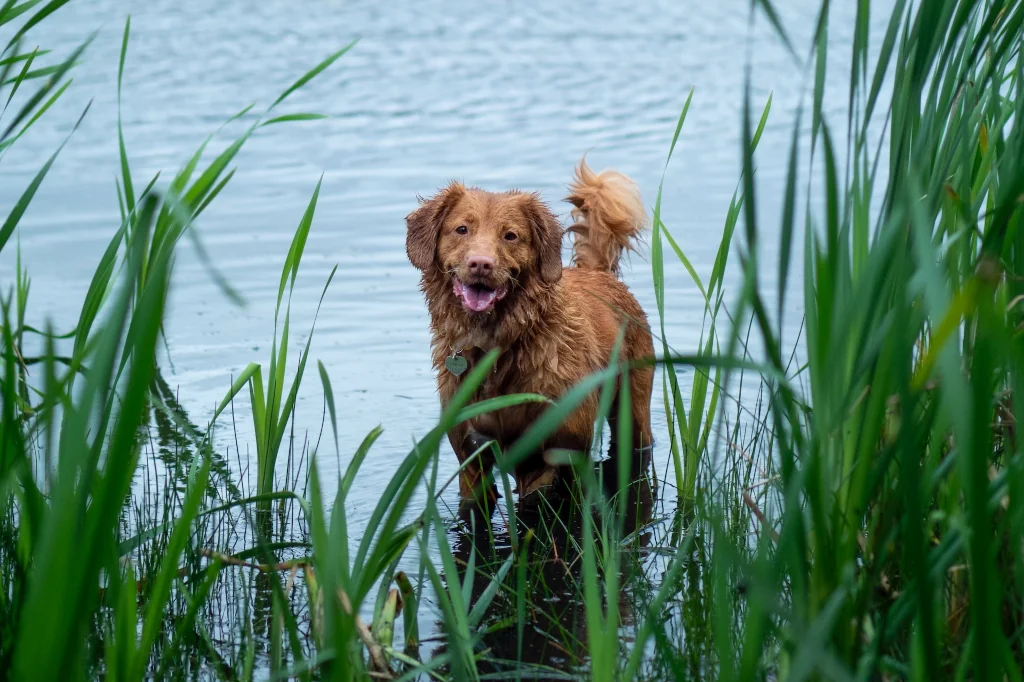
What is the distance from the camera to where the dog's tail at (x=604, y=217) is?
5.29 meters

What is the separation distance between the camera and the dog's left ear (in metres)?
4.46

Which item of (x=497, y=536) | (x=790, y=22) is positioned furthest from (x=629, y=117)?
(x=497, y=536)

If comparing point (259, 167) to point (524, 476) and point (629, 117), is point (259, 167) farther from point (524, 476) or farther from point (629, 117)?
point (524, 476)

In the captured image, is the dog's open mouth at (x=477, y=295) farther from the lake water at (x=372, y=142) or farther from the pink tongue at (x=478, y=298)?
the lake water at (x=372, y=142)

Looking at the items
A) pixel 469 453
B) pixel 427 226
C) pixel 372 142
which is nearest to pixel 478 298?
pixel 427 226

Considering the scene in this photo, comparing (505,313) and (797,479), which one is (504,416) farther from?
(797,479)

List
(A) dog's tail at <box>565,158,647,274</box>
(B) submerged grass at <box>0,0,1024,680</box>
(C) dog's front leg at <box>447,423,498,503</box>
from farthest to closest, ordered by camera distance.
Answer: (A) dog's tail at <box>565,158,647,274</box>
(C) dog's front leg at <box>447,423,498,503</box>
(B) submerged grass at <box>0,0,1024,680</box>

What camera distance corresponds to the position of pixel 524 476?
4625 mm

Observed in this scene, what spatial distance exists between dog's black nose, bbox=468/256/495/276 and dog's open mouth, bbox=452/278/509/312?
11 centimetres

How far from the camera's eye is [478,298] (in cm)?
424

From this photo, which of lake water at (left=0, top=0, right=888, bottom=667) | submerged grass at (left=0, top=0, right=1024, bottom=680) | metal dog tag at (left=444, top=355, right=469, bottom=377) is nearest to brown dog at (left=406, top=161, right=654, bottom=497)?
metal dog tag at (left=444, top=355, right=469, bottom=377)

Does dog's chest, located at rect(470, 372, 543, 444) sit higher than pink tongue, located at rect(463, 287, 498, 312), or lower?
lower

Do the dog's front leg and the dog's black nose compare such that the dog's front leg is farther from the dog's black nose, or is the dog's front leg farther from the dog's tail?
the dog's tail

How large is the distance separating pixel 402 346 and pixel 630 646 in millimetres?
3372
